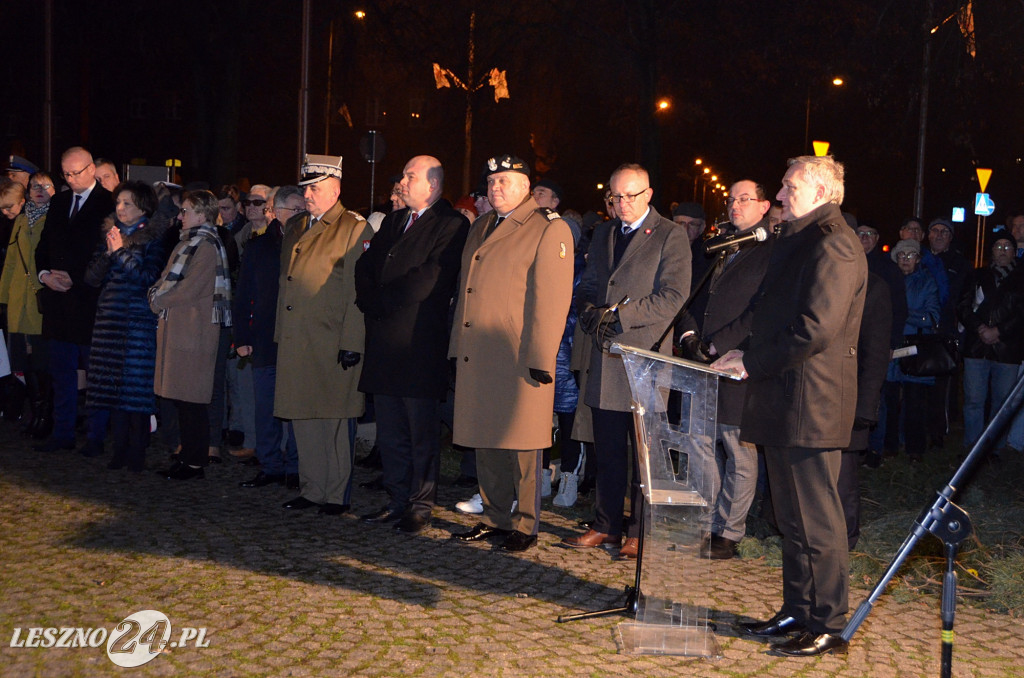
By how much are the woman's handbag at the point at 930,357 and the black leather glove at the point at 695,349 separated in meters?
4.90

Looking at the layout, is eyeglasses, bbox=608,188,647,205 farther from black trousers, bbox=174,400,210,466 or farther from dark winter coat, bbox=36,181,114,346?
dark winter coat, bbox=36,181,114,346

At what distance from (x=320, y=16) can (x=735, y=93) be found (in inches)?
360

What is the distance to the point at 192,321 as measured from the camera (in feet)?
28.7

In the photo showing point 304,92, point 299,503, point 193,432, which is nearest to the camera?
point 299,503

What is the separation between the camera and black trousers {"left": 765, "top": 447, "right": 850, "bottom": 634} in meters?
5.24

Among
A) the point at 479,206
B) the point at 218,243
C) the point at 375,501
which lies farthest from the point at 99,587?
the point at 479,206

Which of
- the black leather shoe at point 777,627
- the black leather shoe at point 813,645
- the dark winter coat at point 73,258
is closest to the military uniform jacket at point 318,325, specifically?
the dark winter coat at point 73,258

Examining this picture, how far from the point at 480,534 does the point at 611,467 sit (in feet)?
3.04

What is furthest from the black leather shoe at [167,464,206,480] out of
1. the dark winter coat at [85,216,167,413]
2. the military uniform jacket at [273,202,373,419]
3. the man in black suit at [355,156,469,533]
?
the man in black suit at [355,156,469,533]

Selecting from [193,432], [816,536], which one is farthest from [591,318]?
[193,432]

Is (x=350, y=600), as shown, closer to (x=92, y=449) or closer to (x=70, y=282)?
(x=92, y=449)

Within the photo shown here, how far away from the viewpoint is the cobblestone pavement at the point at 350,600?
499cm
